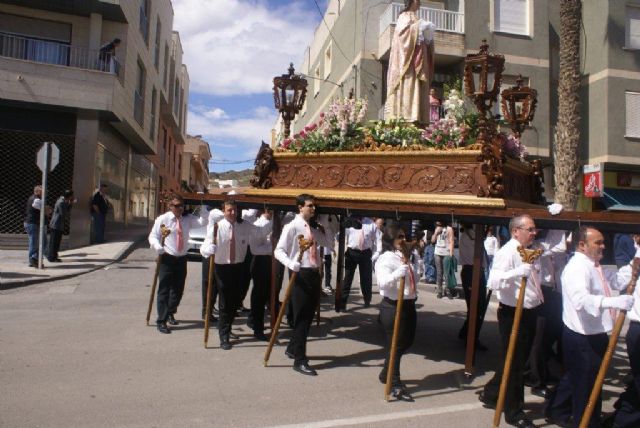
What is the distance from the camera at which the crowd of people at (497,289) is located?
4.14m

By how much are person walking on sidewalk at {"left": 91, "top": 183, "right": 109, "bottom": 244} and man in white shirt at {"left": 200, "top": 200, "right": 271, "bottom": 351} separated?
1096cm

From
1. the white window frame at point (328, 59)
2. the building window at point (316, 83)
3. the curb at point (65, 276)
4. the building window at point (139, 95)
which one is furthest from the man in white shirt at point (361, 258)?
the building window at point (316, 83)

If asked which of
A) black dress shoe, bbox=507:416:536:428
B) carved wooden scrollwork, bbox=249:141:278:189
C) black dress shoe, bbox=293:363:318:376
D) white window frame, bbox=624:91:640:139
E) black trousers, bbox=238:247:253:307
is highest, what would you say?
white window frame, bbox=624:91:640:139

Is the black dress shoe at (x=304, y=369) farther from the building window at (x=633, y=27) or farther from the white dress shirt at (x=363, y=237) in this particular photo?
the building window at (x=633, y=27)

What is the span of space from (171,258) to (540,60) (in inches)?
701

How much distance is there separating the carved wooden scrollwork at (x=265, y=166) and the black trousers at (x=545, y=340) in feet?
12.8

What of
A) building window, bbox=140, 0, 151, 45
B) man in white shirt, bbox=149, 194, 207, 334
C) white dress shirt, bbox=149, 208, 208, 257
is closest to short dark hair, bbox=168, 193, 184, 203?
man in white shirt, bbox=149, 194, 207, 334

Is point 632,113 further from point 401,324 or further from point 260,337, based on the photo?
point 401,324

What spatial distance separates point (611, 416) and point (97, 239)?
16.4 m

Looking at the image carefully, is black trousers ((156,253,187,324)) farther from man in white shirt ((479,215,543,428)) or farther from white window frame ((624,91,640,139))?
white window frame ((624,91,640,139))

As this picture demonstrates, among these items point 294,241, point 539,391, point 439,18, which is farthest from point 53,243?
point 439,18

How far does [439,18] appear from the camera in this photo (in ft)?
63.3

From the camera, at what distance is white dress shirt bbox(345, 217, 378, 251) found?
10.1 m

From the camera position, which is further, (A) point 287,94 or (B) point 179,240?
(A) point 287,94
